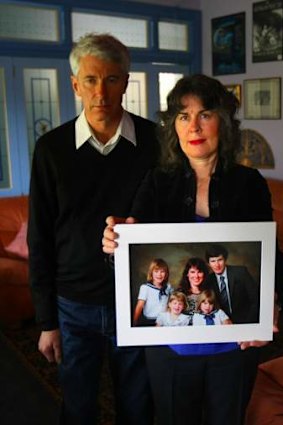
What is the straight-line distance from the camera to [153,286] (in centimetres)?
114

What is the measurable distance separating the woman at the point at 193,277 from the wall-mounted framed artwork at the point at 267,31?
3357 millimetres

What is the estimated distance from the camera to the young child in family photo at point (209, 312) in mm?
1137

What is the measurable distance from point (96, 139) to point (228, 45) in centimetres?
352

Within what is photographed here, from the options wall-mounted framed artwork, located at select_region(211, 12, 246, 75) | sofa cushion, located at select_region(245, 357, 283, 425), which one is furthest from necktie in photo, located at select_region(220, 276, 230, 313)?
wall-mounted framed artwork, located at select_region(211, 12, 246, 75)

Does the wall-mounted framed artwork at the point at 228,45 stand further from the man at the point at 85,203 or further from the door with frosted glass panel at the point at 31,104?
the man at the point at 85,203

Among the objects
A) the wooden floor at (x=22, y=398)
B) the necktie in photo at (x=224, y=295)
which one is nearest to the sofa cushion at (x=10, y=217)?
the wooden floor at (x=22, y=398)

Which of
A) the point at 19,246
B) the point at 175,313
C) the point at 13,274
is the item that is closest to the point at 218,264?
the point at 175,313

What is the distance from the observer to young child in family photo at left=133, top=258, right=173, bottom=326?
113cm

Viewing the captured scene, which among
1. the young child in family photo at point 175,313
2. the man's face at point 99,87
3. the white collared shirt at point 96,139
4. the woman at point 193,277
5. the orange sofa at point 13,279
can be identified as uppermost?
the man's face at point 99,87

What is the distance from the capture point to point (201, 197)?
1179mm

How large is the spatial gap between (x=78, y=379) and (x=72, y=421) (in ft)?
0.54

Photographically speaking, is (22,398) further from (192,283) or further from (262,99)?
(262,99)

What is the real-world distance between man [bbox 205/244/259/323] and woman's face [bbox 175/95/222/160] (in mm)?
247

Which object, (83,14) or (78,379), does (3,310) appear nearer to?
(78,379)
